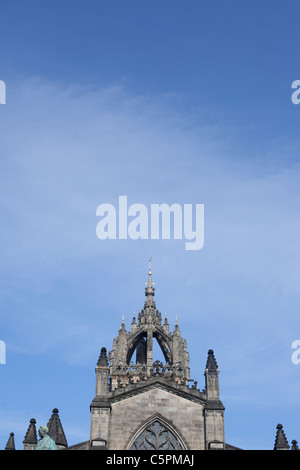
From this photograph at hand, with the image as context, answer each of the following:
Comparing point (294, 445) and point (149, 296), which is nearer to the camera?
point (294, 445)

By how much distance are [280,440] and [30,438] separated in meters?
15.0

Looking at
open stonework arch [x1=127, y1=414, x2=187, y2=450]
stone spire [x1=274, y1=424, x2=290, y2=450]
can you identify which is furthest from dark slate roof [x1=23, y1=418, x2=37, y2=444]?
stone spire [x1=274, y1=424, x2=290, y2=450]

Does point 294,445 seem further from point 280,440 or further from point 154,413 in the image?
point 154,413

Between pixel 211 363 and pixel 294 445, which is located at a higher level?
pixel 211 363

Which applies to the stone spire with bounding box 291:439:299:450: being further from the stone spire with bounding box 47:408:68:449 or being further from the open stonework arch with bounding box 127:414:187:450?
the stone spire with bounding box 47:408:68:449

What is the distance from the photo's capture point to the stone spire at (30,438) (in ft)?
123

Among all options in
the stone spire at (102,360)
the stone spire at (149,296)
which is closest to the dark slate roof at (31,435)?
the stone spire at (102,360)

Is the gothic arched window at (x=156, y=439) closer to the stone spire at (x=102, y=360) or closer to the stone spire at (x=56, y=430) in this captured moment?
the stone spire at (x=102, y=360)

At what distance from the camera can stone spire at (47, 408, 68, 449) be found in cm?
3875

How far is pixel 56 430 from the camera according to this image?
3938 centimetres

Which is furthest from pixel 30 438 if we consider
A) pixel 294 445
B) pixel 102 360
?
pixel 294 445
